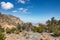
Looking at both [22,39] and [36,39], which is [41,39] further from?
[22,39]

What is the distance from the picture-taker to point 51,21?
38438 mm

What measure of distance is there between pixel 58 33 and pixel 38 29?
4770mm

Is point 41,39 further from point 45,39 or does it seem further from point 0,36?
point 0,36

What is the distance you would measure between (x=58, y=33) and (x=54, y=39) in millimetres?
2786

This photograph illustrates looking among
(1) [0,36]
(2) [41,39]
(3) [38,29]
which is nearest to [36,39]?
(2) [41,39]

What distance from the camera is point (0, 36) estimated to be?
14047mm

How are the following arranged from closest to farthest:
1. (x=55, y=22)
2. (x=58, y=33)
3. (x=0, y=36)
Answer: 1. (x=0, y=36)
2. (x=58, y=33)
3. (x=55, y=22)

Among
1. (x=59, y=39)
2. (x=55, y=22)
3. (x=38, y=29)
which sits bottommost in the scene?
(x=59, y=39)

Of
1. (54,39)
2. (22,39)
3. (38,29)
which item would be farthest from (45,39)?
(38,29)

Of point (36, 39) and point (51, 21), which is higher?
point (51, 21)

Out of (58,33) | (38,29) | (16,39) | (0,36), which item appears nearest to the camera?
(0,36)

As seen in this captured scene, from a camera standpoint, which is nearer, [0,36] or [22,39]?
[0,36]

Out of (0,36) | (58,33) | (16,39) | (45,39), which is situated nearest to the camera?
(0,36)

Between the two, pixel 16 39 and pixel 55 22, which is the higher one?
pixel 55 22
